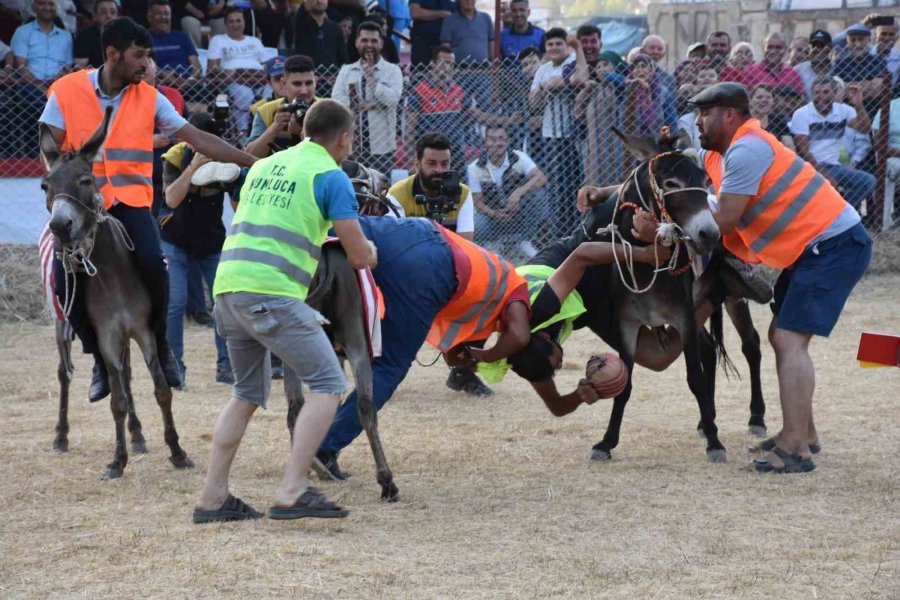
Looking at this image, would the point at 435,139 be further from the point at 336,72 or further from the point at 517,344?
the point at 336,72

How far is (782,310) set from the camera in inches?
250

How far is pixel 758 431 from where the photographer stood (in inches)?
286

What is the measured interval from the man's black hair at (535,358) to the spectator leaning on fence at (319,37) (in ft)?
22.7

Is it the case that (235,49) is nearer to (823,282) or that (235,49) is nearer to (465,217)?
(465,217)

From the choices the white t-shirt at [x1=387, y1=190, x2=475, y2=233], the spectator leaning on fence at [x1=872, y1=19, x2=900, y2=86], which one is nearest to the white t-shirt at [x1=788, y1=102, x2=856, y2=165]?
the spectator leaning on fence at [x1=872, y1=19, x2=900, y2=86]

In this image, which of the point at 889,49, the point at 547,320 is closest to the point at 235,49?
the point at 889,49

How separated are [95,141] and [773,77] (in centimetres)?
850

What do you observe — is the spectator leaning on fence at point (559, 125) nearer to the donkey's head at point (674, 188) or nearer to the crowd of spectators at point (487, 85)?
the crowd of spectators at point (487, 85)

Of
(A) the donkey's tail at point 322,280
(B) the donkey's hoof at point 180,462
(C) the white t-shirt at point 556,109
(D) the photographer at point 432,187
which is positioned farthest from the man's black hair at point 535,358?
(C) the white t-shirt at point 556,109

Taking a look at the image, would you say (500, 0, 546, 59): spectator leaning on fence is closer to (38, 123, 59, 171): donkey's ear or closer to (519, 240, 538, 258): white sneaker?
(519, 240, 538, 258): white sneaker

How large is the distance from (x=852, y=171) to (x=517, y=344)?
783cm

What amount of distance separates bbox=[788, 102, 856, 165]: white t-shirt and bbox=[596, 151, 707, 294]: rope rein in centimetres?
654

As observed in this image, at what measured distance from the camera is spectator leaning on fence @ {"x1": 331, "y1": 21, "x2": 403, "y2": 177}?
36.9 feet

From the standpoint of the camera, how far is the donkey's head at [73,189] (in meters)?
6.02
